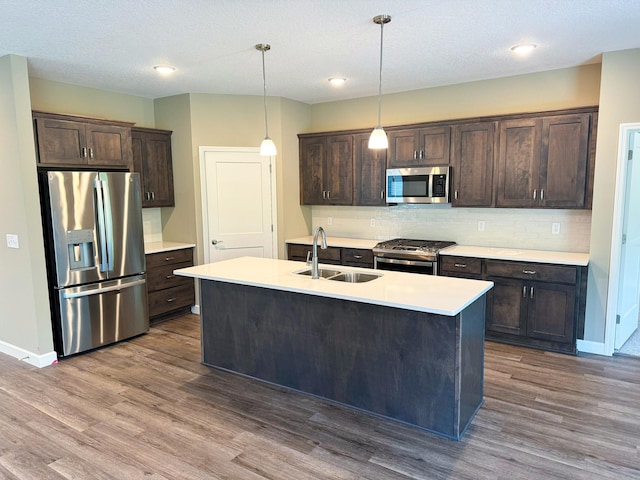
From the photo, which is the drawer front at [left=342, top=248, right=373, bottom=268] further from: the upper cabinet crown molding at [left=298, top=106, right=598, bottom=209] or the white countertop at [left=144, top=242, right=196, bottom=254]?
the white countertop at [left=144, top=242, right=196, bottom=254]

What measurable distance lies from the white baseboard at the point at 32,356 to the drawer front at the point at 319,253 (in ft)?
9.21

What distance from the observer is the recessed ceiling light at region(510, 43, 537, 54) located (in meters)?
3.56

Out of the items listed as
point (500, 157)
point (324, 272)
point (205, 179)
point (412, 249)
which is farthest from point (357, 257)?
point (205, 179)

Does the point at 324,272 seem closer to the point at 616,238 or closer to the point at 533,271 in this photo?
the point at 533,271

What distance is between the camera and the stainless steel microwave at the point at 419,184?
4.77 m

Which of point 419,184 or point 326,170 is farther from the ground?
point 326,170

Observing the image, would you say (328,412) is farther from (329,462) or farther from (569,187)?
(569,187)

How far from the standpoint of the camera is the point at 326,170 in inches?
222

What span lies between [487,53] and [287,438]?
3.48m

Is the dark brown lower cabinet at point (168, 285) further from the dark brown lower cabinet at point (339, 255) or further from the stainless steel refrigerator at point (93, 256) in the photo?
the dark brown lower cabinet at point (339, 255)

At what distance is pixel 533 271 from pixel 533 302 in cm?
30

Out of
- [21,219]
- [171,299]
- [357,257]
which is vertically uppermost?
[21,219]

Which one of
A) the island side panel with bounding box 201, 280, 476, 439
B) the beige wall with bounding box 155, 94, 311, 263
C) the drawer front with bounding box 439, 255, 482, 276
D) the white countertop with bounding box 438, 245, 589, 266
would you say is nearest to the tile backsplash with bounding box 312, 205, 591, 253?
the white countertop with bounding box 438, 245, 589, 266

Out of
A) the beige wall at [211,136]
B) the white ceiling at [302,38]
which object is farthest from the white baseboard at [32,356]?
the white ceiling at [302,38]
